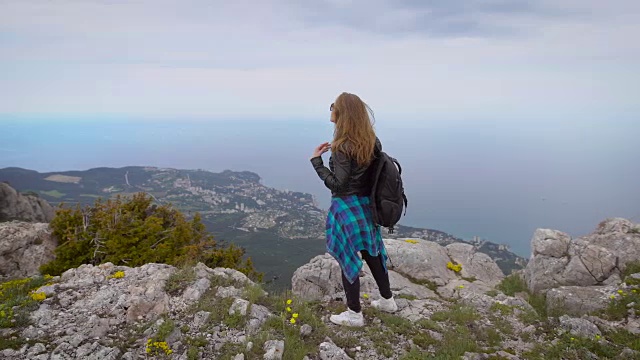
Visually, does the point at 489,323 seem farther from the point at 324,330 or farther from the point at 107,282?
the point at 107,282

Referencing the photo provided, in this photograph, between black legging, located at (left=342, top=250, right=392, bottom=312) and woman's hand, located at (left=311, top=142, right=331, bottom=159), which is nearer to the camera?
woman's hand, located at (left=311, top=142, right=331, bottom=159)

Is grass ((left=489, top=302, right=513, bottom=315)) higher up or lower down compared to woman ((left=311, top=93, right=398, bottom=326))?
lower down

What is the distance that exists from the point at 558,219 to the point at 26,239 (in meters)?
172

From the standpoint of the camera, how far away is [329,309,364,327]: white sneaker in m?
5.86

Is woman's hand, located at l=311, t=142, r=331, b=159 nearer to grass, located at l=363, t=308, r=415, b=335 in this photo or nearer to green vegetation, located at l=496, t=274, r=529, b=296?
grass, located at l=363, t=308, r=415, b=335

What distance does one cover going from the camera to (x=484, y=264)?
522 inches

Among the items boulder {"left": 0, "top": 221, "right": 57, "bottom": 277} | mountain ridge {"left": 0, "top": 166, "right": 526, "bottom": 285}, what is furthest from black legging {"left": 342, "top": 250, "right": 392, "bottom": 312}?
mountain ridge {"left": 0, "top": 166, "right": 526, "bottom": 285}

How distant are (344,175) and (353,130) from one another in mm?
666

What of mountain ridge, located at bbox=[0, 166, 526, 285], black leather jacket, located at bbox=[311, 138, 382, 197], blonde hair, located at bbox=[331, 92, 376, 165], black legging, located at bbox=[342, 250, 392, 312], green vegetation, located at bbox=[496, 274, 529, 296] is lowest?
mountain ridge, located at bbox=[0, 166, 526, 285]

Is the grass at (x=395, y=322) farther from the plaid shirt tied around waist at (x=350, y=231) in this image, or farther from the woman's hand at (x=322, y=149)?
the woman's hand at (x=322, y=149)

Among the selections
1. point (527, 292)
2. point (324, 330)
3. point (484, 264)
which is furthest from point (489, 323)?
point (484, 264)

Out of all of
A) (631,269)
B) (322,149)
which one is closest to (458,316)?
(322,149)

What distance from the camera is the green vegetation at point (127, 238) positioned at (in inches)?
462

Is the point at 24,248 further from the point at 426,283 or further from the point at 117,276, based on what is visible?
the point at 426,283
